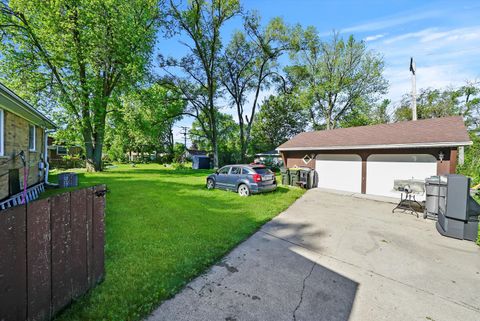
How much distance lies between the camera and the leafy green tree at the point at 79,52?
14.3 metres

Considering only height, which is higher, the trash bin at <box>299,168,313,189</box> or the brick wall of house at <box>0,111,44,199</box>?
the brick wall of house at <box>0,111,44,199</box>

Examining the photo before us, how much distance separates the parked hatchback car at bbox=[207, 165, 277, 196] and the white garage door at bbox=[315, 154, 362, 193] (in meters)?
4.52

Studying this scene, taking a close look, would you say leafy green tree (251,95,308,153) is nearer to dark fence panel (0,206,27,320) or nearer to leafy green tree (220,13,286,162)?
leafy green tree (220,13,286,162)

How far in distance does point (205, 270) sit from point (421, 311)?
3224 millimetres

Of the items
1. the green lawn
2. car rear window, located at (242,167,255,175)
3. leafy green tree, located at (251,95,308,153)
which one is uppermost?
leafy green tree, located at (251,95,308,153)

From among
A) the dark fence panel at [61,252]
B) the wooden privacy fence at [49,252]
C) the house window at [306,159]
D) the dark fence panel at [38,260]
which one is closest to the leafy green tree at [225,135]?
the house window at [306,159]

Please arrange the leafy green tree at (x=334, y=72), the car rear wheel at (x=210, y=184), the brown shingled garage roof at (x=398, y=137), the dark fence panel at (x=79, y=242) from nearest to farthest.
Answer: the dark fence panel at (x=79, y=242), the brown shingled garage roof at (x=398, y=137), the car rear wheel at (x=210, y=184), the leafy green tree at (x=334, y=72)

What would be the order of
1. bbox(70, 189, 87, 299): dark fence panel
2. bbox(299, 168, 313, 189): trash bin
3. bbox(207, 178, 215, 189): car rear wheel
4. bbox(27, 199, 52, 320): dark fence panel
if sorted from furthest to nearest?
Answer: bbox(299, 168, 313, 189): trash bin < bbox(207, 178, 215, 189): car rear wheel < bbox(70, 189, 87, 299): dark fence panel < bbox(27, 199, 52, 320): dark fence panel

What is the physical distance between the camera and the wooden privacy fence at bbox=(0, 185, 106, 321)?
1926 millimetres

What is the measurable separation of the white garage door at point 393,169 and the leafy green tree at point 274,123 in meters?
25.7

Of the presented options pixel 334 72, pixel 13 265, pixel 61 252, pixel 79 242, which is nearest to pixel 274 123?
pixel 334 72

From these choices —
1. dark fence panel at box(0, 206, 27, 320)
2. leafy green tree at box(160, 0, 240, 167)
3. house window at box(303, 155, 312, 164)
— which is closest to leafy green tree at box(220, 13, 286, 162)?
leafy green tree at box(160, 0, 240, 167)

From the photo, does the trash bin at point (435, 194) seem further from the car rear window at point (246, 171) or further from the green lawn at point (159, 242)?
the car rear window at point (246, 171)

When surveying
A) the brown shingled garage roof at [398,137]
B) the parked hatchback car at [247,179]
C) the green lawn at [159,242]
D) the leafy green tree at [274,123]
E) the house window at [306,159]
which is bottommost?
the green lawn at [159,242]
